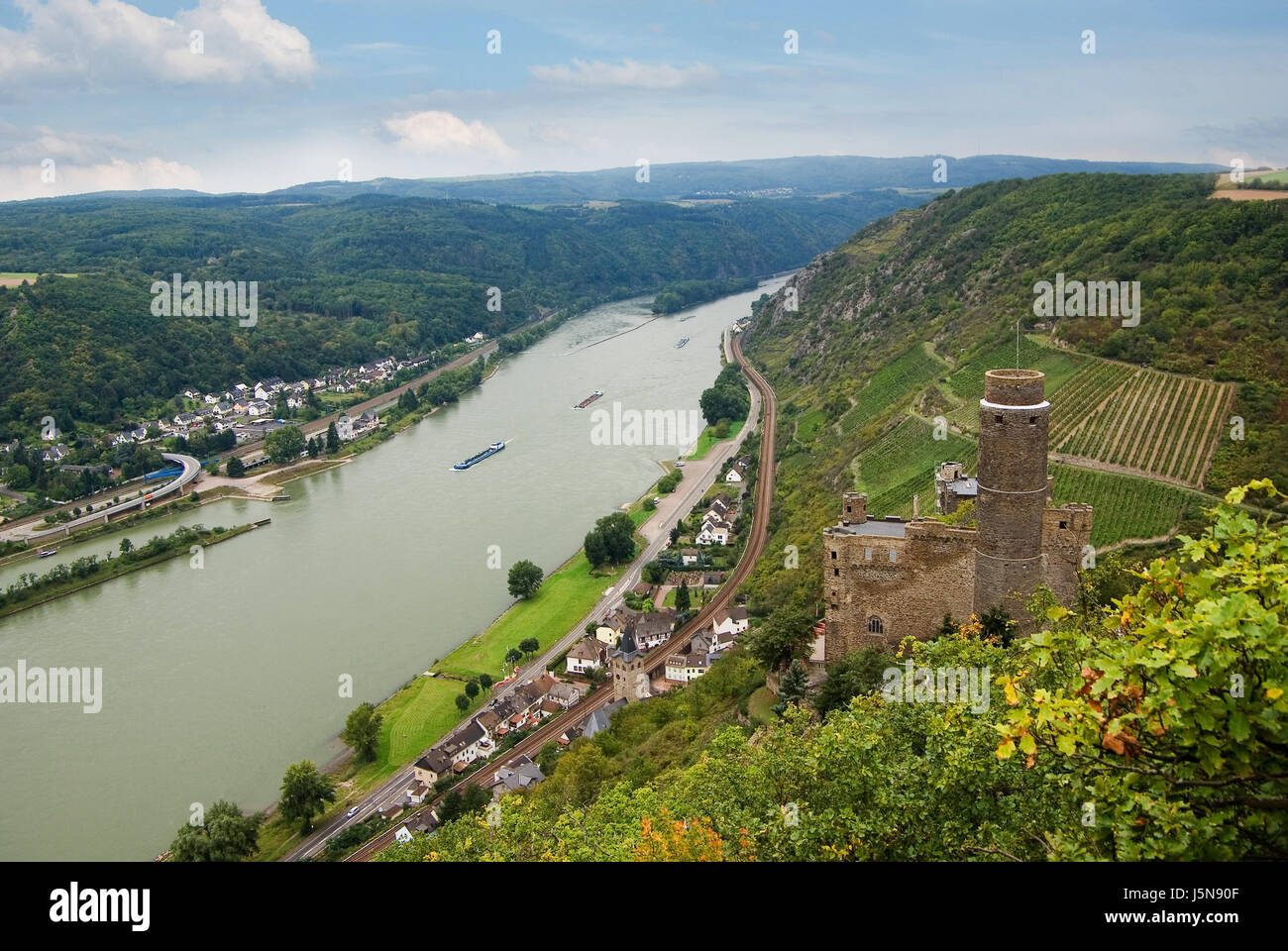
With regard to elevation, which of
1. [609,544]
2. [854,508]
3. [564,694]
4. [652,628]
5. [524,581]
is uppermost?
[854,508]

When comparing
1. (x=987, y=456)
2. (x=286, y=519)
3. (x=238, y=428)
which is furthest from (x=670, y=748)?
(x=238, y=428)

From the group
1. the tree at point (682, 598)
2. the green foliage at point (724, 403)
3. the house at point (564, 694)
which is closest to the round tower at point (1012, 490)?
the house at point (564, 694)

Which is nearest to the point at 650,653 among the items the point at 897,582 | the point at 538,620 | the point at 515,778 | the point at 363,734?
the point at 538,620

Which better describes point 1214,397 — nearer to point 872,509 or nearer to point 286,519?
point 872,509

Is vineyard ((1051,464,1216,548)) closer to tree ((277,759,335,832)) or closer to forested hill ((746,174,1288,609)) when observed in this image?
forested hill ((746,174,1288,609))

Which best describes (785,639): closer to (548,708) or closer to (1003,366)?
(548,708)

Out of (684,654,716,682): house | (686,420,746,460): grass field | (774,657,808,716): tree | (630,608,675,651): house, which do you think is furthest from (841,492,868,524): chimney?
(686,420,746,460): grass field
